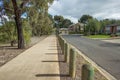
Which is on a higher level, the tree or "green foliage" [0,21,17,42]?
the tree

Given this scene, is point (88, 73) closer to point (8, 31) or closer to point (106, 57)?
point (106, 57)

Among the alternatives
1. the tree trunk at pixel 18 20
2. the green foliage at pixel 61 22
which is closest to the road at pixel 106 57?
the tree trunk at pixel 18 20

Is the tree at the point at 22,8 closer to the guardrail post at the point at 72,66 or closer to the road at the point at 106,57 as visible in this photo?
the road at the point at 106,57

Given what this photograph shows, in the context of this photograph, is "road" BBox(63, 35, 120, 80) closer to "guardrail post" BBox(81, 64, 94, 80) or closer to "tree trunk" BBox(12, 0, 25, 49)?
"guardrail post" BBox(81, 64, 94, 80)

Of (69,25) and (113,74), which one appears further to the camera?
(69,25)

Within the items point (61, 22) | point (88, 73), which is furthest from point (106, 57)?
point (61, 22)

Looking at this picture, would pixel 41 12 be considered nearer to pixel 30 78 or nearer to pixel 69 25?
pixel 30 78

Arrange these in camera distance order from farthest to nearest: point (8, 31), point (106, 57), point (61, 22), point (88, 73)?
point (61, 22) < point (8, 31) < point (106, 57) < point (88, 73)

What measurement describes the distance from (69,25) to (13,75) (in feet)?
556

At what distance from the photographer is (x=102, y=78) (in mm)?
8797

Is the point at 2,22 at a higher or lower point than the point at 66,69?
higher

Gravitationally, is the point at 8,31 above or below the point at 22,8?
below

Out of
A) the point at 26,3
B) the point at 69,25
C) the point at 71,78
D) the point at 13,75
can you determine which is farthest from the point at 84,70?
the point at 69,25

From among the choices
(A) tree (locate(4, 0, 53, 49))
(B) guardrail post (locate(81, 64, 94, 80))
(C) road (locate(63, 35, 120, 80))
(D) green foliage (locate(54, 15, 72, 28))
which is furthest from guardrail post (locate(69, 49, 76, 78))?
(D) green foliage (locate(54, 15, 72, 28))
